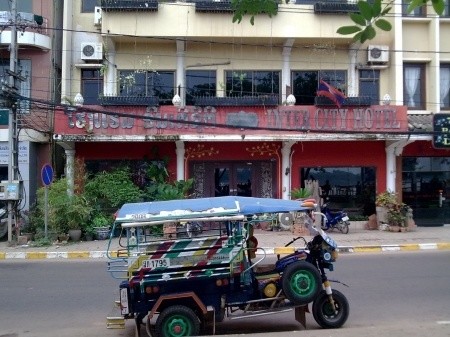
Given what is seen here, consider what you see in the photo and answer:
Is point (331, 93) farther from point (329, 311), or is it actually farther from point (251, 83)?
point (329, 311)

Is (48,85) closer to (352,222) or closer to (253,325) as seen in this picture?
(352,222)

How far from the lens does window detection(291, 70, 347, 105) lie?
20.9 metres

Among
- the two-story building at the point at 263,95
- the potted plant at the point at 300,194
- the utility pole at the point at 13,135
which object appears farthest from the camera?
the two-story building at the point at 263,95

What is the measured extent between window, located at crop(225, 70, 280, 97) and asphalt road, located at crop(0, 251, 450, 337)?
8.38 m

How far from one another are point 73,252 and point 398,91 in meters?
12.6

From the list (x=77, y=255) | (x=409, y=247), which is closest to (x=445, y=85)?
(x=409, y=247)

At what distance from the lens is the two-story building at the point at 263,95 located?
62.8ft

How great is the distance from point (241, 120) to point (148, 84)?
3914 mm

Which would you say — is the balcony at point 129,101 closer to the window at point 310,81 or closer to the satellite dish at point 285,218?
the window at point 310,81

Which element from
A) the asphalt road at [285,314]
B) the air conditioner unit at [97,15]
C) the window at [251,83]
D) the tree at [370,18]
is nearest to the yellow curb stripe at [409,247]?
the asphalt road at [285,314]

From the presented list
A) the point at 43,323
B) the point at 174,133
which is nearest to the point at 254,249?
the point at 43,323

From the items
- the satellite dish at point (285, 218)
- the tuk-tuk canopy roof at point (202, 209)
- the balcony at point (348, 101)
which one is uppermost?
the balcony at point (348, 101)

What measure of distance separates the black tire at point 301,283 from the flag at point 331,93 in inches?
497

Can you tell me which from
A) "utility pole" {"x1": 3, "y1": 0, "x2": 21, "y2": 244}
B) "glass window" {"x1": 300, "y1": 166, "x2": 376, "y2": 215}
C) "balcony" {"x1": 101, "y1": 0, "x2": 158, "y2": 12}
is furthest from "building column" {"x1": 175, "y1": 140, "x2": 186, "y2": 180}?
"utility pole" {"x1": 3, "y1": 0, "x2": 21, "y2": 244}
